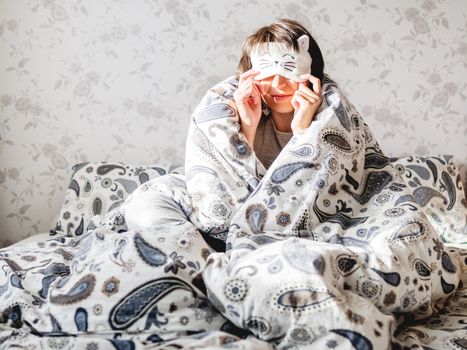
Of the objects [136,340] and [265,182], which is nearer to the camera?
[136,340]

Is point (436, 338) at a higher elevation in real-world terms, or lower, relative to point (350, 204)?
lower

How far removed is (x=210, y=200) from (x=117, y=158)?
0.95 metres

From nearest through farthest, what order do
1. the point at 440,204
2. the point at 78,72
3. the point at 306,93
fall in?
the point at 306,93 → the point at 440,204 → the point at 78,72

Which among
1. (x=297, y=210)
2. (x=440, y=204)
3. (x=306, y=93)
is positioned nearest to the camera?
(x=297, y=210)

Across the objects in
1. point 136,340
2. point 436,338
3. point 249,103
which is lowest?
point 436,338

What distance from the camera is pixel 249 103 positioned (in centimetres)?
156

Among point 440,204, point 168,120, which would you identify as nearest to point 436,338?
point 440,204

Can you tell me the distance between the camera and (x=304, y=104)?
1.52 meters

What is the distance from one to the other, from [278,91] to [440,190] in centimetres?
87

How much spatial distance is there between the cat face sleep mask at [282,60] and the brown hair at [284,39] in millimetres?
17

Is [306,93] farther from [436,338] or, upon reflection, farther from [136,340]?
[136,340]

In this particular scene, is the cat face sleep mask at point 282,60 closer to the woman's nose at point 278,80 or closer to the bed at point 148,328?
the woman's nose at point 278,80

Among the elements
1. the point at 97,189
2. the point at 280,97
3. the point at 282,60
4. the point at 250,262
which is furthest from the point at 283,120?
the point at 97,189

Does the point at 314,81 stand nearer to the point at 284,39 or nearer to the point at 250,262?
the point at 284,39
